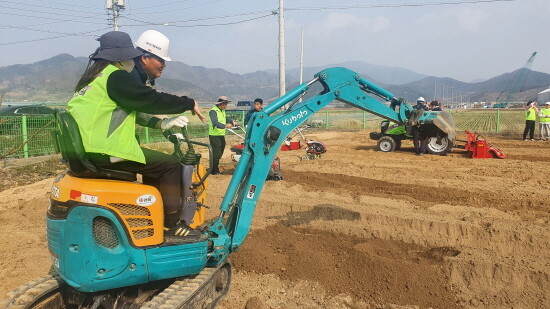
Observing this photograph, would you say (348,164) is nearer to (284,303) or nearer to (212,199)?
(212,199)

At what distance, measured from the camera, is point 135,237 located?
3.12 meters

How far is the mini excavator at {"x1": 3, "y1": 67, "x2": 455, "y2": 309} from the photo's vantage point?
300cm

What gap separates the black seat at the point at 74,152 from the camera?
2930 millimetres

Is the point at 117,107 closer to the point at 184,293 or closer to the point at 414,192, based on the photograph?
the point at 184,293

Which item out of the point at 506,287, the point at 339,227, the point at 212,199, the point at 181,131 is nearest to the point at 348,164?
the point at 212,199

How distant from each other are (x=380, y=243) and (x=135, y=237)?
3518 millimetres

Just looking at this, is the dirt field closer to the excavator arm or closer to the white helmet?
the excavator arm

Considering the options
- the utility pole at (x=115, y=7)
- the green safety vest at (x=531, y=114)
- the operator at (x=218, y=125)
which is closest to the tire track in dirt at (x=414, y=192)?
the operator at (x=218, y=125)

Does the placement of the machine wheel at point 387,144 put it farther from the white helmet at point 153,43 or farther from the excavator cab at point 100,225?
the excavator cab at point 100,225

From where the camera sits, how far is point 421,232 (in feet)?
19.9

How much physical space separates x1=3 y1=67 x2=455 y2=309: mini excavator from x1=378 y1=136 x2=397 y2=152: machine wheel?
1092 centimetres

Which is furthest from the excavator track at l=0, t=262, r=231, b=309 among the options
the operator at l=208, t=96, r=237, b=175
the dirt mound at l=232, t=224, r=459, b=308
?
the operator at l=208, t=96, r=237, b=175

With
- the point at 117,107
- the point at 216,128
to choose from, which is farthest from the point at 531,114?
the point at 117,107

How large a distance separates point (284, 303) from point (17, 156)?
1108 cm
